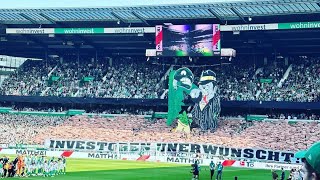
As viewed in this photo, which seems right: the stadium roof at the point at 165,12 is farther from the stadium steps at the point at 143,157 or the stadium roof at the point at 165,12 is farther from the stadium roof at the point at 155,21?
the stadium steps at the point at 143,157

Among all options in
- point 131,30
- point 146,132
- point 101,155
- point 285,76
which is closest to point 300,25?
point 285,76

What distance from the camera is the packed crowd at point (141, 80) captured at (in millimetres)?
72438

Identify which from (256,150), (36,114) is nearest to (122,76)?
(36,114)

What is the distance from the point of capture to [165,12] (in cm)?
6881

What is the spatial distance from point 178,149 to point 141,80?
22.8 meters

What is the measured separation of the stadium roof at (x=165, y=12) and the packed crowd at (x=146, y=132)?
13.4 m

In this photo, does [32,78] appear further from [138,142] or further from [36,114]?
[138,142]

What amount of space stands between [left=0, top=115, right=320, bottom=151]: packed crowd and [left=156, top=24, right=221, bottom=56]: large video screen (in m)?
9.51

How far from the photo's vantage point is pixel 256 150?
183ft

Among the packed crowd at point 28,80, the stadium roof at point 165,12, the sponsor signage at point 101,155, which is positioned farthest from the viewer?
the packed crowd at point 28,80

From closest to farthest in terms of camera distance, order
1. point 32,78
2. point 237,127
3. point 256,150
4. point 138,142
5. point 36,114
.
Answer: point 256,150 → point 138,142 → point 237,127 → point 36,114 → point 32,78

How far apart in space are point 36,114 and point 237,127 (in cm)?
2968

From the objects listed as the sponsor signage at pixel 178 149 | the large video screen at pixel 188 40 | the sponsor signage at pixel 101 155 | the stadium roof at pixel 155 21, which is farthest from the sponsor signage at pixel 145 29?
the sponsor signage at pixel 101 155

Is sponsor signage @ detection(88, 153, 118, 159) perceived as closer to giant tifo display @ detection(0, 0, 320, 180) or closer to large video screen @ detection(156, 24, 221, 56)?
giant tifo display @ detection(0, 0, 320, 180)
